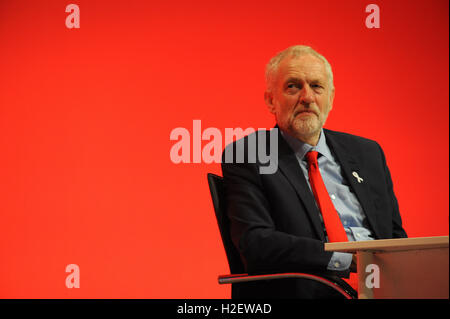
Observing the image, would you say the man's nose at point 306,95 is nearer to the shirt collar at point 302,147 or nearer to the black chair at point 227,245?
the shirt collar at point 302,147

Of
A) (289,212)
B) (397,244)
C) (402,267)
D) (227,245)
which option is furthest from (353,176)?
(397,244)

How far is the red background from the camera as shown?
3016 mm

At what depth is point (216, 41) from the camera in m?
3.23

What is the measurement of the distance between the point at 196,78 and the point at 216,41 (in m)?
0.27

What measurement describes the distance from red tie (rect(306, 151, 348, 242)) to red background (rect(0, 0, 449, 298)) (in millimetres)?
1022

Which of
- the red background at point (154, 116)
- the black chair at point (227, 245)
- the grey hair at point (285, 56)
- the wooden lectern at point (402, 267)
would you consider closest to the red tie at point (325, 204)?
the black chair at point (227, 245)

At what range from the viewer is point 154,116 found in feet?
10.2

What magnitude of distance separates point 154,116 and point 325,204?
4.74ft

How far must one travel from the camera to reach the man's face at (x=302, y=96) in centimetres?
212

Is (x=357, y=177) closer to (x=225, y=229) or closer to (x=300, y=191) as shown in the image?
(x=300, y=191)

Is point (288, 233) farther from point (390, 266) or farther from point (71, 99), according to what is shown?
point (71, 99)

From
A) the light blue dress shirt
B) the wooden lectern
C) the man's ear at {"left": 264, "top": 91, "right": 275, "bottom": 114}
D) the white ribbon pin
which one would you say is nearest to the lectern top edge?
the wooden lectern

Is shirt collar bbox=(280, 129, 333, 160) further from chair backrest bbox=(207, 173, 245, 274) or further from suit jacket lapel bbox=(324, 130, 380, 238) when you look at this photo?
chair backrest bbox=(207, 173, 245, 274)
